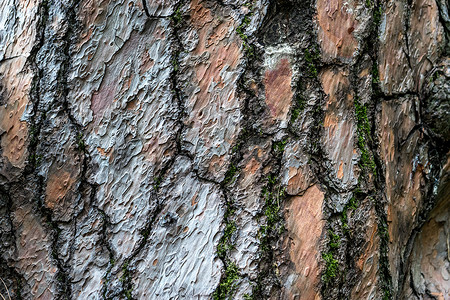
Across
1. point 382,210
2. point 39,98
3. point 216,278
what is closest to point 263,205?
point 216,278

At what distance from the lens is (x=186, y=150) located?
2.72 ft

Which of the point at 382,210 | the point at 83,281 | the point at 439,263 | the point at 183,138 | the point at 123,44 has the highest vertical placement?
the point at 123,44

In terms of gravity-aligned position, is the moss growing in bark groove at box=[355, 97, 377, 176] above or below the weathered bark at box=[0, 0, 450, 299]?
below

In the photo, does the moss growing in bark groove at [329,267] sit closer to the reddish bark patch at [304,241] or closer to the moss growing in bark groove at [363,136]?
the reddish bark patch at [304,241]

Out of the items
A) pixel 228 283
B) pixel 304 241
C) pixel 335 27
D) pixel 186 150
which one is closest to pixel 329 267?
pixel 304 241

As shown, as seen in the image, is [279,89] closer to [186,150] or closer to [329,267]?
[186,150]

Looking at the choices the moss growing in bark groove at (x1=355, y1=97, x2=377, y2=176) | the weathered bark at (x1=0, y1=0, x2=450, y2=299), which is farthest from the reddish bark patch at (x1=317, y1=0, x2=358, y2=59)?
the moss growing in bark groove at (x1=355, y1=97, x2=377, y2=176)

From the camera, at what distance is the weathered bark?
0.81 m

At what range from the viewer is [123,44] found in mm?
842

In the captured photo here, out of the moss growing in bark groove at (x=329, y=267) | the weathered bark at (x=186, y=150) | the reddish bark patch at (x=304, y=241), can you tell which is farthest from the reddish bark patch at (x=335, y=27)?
the moss growing in bark groove at (x=329, y=267)

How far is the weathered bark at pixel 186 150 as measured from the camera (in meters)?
0.81

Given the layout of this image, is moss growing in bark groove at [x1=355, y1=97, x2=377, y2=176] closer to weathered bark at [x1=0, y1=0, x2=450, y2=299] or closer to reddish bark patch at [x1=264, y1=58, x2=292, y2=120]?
weathered bark at [x1=0, y1=0, x2=450, y2=299]

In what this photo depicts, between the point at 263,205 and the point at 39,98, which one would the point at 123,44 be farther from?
the point at 263,205

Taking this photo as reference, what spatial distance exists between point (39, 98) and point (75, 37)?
16 cm
